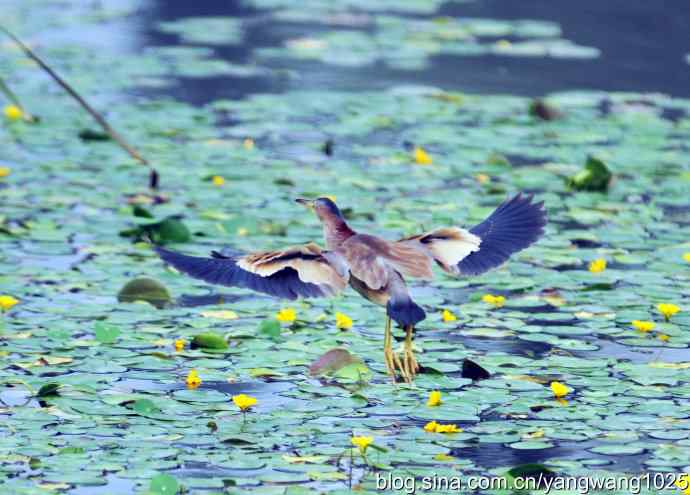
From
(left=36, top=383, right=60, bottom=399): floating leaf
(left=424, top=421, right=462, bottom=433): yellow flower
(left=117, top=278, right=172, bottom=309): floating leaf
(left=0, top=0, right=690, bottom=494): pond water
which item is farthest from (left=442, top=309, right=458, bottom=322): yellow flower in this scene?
(left=36, top=383, right=60, bottom=399): floating leaf

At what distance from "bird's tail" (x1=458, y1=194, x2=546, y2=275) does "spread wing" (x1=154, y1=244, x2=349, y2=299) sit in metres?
0.46

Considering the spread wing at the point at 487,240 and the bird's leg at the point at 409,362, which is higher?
the spread wing at the point at 487,240

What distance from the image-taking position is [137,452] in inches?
171

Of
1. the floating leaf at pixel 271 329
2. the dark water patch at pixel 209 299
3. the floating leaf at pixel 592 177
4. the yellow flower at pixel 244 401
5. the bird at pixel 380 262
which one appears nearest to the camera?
the yellow flower at pixel 244 401

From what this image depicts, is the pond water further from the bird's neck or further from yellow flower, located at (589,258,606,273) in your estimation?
the bird's neck

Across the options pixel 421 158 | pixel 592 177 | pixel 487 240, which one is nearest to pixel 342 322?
pixel 487 240

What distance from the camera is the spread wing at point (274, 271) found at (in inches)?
185

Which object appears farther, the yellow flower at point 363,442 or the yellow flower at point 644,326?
the yellow flower at point 644,326

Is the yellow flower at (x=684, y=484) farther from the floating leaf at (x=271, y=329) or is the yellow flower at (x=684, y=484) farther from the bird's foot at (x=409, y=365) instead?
the floating leaf at (x=271, y=329)

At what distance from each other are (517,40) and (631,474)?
7.18m

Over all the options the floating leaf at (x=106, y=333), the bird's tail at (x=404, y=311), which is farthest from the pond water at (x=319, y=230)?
the bird's tail at (x=404, y=311)

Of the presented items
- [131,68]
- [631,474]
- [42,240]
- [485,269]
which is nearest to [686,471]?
[631,474]

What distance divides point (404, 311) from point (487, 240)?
1.62 ft

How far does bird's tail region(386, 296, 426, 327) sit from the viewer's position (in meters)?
4.70
